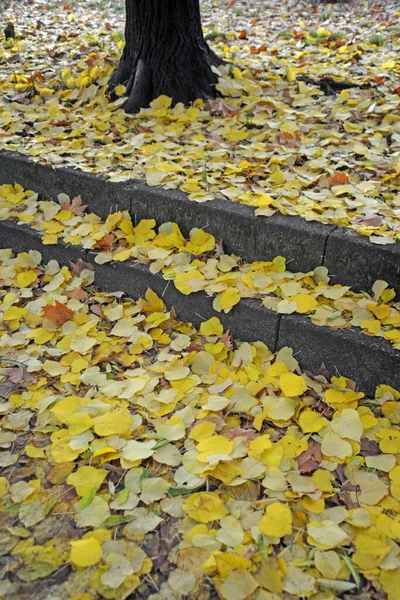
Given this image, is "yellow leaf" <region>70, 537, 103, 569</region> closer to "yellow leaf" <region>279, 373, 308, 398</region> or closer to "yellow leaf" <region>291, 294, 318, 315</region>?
"yellow leaf" <region>279, 373, 308, 398</region>

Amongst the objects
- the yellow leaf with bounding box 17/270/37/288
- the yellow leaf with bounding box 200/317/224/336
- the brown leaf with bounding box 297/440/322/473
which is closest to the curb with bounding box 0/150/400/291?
the yellow leaf with bounding box 200/317/224/336

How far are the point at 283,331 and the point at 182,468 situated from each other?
0.72m

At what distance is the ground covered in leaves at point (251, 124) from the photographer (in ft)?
8.82

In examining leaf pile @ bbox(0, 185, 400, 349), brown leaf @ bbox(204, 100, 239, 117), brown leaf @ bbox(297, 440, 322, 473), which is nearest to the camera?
brown leaf @ bbox(297, 440, 322, 473)

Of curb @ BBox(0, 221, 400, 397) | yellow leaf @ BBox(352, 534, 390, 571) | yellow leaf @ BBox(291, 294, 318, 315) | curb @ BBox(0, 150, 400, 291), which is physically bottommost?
yellow leaf @ BBox(352, 534, 390, 571)

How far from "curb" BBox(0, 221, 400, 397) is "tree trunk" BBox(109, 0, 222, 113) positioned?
1.59m

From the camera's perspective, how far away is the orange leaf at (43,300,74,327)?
2.44 meters

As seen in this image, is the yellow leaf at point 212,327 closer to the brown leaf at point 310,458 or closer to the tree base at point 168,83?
the brown leaf at point 310,458

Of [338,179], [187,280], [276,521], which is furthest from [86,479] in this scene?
[338,179]

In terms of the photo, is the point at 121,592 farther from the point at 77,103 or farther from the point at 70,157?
the point at 77,103

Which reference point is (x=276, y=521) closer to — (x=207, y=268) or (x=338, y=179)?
(x=207, y=268)

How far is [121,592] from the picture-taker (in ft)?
4.65

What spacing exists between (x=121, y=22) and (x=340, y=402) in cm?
635

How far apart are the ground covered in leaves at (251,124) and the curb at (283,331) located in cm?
45
